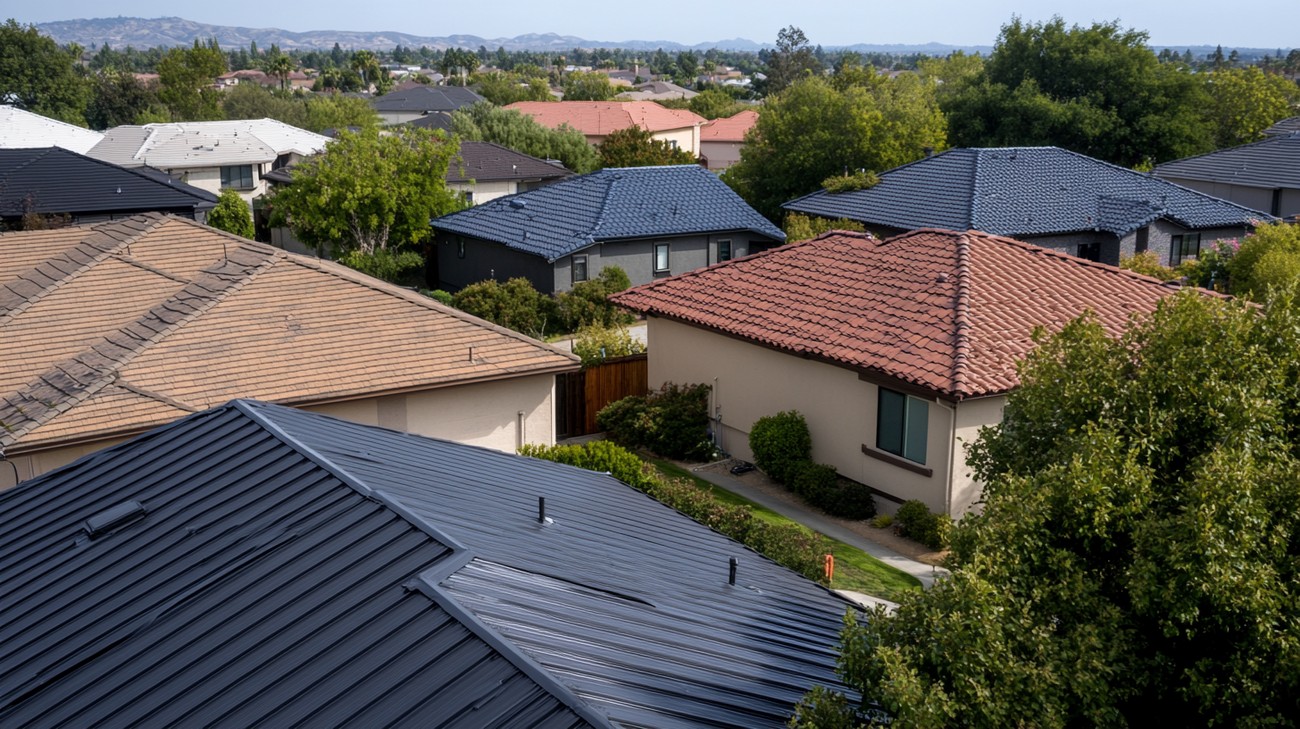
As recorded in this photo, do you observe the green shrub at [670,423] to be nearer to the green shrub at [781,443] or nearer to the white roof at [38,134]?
the green shrub at [781,443]

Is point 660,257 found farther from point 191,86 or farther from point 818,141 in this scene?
point 191,86

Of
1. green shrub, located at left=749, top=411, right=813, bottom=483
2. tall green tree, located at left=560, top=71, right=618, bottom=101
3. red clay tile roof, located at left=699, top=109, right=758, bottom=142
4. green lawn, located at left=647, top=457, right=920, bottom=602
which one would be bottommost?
green lawn, located at left=647, top=457, right=920, bottom=602

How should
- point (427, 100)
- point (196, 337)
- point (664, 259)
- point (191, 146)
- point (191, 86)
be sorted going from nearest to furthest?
point (196, 337) → point (664, 259) → point (191, 146) → point (191, 86) → point (427, 100)

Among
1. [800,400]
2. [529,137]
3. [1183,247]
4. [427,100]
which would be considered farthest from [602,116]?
[800,400]

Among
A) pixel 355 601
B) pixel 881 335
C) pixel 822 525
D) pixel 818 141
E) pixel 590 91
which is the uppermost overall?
pixel 590 91

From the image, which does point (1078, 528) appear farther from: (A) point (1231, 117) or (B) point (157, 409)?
(A) point (1231, 117)

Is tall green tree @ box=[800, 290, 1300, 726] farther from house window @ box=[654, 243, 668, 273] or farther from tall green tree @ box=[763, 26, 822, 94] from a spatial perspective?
tall green tree @ box=[763, 26, 822, 94]

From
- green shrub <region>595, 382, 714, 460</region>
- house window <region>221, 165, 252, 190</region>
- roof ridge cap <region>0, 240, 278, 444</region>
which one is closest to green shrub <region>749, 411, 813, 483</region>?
green shrub <region>595, 382, 714, 460</region>

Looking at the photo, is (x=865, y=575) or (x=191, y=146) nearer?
(x=865, y=575)
